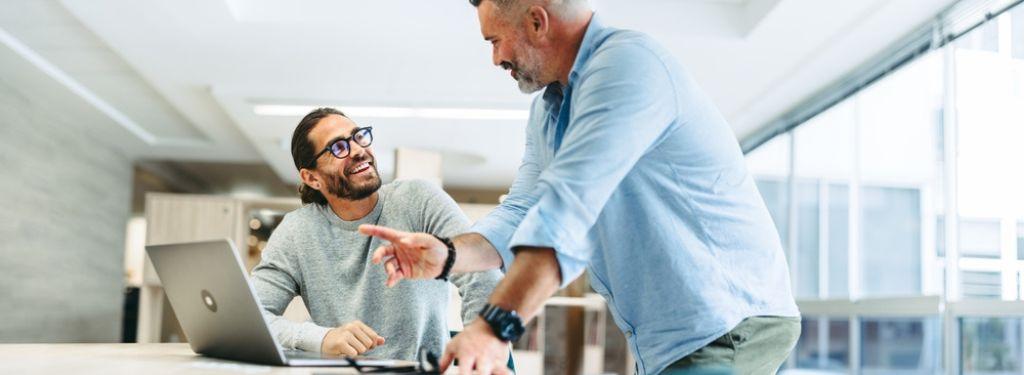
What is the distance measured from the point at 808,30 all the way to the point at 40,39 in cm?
468

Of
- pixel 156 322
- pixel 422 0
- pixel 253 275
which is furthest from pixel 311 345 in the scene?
pixel 156 322

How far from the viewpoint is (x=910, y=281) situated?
19.6ft

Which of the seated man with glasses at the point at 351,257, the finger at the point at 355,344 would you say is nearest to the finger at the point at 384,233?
the finger at the point at 355,344

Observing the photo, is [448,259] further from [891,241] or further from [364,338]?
[891,241]

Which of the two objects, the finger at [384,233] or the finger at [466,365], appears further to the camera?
the finger at [384,233]

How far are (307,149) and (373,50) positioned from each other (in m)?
3.81

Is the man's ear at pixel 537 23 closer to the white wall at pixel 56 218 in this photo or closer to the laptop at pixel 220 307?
the laptop at pixel 220 307

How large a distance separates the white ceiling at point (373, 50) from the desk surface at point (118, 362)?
3734 millimetres

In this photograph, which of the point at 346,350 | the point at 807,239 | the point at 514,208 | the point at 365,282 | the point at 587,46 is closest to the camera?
the point at 587,46

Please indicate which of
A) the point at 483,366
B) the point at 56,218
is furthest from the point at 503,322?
the point at 56,218

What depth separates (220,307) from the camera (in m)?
1.57

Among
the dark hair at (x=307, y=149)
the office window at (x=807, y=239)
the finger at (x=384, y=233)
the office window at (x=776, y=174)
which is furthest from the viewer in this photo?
the office window at (x=776, y=174)

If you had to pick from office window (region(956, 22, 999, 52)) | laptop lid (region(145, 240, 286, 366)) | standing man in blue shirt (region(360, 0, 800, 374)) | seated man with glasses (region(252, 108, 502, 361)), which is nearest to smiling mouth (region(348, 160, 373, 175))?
seated man with glasses (region(252, 108, 502, 361))

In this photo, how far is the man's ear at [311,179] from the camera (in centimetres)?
234
